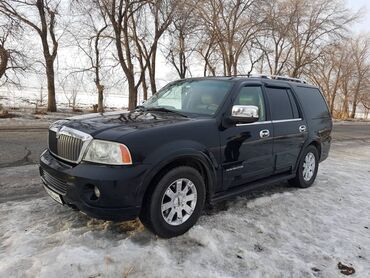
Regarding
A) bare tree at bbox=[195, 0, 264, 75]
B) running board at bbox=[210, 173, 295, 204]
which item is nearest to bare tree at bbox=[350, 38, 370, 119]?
bare tree at bbox=[195, 0, 264, 75]

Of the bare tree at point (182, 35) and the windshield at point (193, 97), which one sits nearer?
the windshield at point (193, 97)

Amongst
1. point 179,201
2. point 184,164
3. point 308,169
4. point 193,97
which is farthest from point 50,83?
point 179,201

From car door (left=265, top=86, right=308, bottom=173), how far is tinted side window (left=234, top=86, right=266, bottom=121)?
192mm

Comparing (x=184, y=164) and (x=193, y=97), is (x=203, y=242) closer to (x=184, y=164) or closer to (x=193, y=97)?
(x=184, y=164)

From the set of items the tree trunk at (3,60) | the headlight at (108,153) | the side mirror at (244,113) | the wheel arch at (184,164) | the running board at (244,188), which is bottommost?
the running board at (244,188)

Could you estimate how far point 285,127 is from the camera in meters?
4.93

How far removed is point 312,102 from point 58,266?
4.80m

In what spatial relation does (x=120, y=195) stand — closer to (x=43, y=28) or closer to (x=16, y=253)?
(x=16, y=253)

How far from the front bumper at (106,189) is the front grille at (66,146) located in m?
0.15

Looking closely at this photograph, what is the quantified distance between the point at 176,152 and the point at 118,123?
2.35 feet

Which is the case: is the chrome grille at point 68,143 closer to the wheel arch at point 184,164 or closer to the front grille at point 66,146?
the front grille at point 66,146

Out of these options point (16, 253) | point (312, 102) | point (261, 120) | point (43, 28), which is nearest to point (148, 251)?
point (16, 253)

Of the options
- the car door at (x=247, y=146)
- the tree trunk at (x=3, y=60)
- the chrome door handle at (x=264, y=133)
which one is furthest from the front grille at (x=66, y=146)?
the tree trunk at (x=3, y=60)

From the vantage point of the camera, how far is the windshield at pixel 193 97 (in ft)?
13.7
